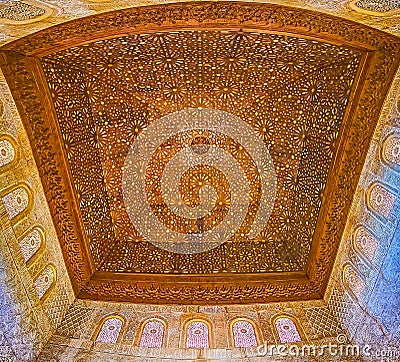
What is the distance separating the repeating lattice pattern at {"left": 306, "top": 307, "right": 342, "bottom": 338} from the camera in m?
5.48

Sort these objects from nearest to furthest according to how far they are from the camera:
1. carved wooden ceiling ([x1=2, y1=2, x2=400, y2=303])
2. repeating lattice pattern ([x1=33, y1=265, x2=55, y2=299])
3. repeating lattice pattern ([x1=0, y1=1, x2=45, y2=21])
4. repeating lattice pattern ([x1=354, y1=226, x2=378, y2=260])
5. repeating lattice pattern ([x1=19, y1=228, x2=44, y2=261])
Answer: repeating lattice pattern ([x1=0, y1=1, x2=45, y2=21]), carved wooden ceiling ([x1=2, y1=2, x2=400, y2=303]), repeating lattice pattern ([x1=19, y1=228, x2=44, y2=261]), repeating lattice pattern ([x1=354, y1=226, x2=378, y2=260]), repeating lattice pattern ([x1=33, y1=265, x2=55, y2=299])

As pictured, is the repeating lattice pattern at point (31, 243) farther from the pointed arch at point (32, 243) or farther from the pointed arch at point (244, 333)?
the pointed arch at point (244, 333)

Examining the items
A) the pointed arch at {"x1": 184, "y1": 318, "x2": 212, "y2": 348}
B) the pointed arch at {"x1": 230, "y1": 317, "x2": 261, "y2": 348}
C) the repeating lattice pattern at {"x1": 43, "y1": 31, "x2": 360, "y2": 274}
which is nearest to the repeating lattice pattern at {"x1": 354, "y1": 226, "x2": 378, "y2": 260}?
the repeating lattice pattern at {"x1": 43, "y1": 31, "x2": 360, "y2": 274}

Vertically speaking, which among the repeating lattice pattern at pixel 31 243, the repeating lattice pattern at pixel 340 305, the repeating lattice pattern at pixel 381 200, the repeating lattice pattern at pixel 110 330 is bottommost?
the repeating lattice pattern at pixel 110 330

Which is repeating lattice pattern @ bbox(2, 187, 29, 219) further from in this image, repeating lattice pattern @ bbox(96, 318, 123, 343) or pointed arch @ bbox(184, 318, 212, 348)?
pointed arch @ bbox(184, 318, 212, 348)

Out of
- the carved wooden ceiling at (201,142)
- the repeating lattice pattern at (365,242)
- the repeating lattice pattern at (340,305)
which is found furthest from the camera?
the repeating lattice pattern at (340,305)

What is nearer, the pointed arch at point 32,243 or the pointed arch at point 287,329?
the pointed arch at point 32,243

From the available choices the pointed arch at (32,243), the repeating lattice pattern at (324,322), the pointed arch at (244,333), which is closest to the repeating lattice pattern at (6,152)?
the pointed arch at (32,243)

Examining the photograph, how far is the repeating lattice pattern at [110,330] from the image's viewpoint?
5387mm

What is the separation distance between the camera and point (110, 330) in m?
5.55

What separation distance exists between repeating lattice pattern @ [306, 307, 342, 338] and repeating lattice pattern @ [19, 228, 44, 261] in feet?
12.6

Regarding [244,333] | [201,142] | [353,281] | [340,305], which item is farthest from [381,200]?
[201,142]

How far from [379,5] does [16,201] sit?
14.6 feet

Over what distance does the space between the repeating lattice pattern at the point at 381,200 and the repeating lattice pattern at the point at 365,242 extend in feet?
1.21
